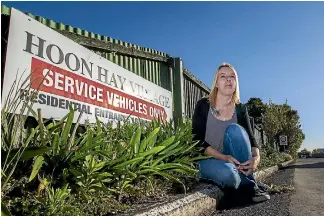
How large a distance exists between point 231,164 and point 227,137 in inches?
10.3

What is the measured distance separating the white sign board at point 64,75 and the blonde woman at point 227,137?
3.77 feet

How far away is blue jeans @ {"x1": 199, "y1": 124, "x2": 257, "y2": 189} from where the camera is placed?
2.80 m

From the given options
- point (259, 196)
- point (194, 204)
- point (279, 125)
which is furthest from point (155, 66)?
point (279, 125)

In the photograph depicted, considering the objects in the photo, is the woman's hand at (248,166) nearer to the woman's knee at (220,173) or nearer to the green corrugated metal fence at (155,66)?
the woman's knee at (220,173)

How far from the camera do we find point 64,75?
10.3 feet

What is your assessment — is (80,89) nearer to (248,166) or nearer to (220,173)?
(220,173)

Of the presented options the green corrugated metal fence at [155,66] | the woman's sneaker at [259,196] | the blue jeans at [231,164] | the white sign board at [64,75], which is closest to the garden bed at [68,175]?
the white sign board at [64,75]

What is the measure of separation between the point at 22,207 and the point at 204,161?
1.82m

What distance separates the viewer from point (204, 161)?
308 cm

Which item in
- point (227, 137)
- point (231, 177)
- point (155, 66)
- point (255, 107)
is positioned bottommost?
point (231, 177)

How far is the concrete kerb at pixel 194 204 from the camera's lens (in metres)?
1.94

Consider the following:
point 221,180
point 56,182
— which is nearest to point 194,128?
point 221,180

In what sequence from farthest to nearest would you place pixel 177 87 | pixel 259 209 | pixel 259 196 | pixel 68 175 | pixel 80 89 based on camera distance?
pixel 177 87 → pixel 80 89 → pixel 259 196 → pixel 259 209 → pixel 68 175

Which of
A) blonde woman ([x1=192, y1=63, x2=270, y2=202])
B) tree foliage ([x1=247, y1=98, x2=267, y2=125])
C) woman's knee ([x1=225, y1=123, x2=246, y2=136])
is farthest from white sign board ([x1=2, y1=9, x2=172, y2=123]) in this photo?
tree foliage ([x1=247, y1=98, x2=267, y2=125])
